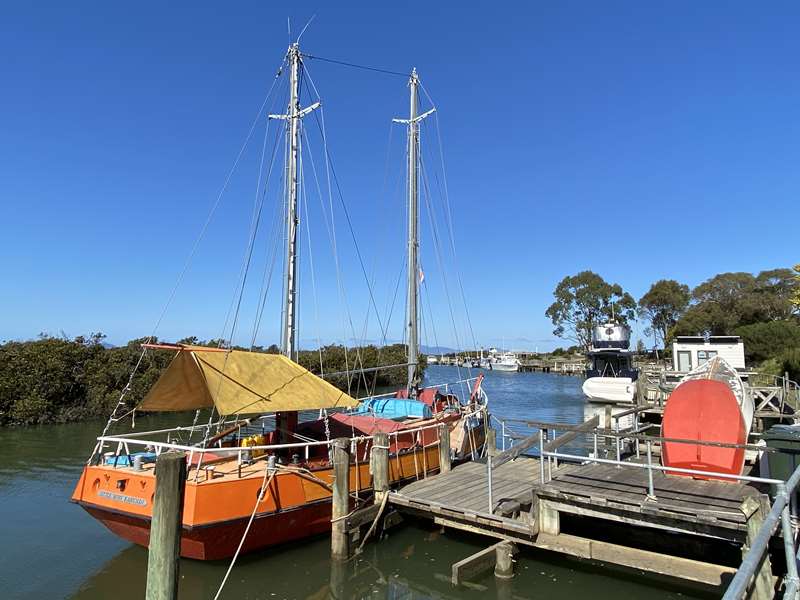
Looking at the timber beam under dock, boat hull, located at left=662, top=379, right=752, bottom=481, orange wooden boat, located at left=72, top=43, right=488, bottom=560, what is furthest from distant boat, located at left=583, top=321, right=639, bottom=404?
boat hull, located at left=662, top=379, right=752, bottom=481

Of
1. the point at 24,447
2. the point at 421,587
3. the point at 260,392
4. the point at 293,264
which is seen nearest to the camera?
the point at 421,587

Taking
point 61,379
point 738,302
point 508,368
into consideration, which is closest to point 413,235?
point 61,379

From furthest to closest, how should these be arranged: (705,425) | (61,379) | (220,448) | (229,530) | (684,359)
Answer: (684,359), (61,379), (220,448), (705,425), (229,530)

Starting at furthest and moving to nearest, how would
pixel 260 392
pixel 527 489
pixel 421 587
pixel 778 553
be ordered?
pixel 527 489
pixel 260 392
pixel 421 587
pixel 778 553

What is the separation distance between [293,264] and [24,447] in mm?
16419

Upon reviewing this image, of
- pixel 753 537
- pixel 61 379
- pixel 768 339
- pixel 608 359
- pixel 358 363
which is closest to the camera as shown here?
pixel 753 537

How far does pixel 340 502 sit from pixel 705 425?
8004mm

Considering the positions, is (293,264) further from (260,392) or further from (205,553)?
(205,553)

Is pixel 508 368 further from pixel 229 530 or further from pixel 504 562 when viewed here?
pixel 229 530

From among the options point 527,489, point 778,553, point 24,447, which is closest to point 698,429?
point 778,553

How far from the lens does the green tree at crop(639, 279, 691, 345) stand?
82.4 metres

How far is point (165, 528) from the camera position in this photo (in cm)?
639

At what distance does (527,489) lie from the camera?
12758 millimetres

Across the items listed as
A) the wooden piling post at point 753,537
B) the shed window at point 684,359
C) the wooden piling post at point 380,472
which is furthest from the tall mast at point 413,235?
the shed window at point 684,359
